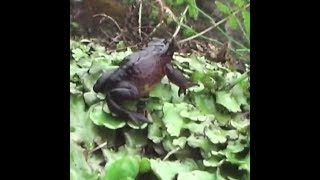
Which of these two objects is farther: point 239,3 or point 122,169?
point 239,3

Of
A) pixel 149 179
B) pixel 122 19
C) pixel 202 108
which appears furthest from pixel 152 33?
pixel 149 179

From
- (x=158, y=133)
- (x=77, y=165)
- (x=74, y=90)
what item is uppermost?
(x=74, y=90)

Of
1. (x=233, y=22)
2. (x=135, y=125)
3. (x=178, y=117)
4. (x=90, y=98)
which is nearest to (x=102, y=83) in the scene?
(x=90, y=98)

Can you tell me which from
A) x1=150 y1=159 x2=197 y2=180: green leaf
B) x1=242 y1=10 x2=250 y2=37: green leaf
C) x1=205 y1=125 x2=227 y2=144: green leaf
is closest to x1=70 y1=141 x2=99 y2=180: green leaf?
x1=150 y1=159 x2=197 y2=180: green leaf

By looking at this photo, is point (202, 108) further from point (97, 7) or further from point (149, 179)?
point (97, 7)

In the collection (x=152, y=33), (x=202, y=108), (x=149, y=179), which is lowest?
(x=149, y=179)

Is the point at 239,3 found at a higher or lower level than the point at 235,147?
higher

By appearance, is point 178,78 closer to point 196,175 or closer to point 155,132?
point 155,132
